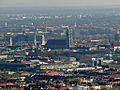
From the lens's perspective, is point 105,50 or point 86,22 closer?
point 105,50

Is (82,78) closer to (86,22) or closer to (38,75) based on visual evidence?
(38,75)

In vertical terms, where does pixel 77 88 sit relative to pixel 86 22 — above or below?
above

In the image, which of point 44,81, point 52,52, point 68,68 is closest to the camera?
point 44,81

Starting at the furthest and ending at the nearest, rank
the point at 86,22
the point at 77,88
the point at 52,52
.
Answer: the point at 86,22
the point at 52,52
the point at 77,88

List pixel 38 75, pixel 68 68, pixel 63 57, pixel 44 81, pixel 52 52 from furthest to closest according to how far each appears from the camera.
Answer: pixel 52 52, pixel 63 57, pixel 68 68, pixel 38 75, pixel 44 81

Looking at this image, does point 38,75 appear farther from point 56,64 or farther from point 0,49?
point 0,49

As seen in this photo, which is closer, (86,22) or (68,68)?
(68,68)

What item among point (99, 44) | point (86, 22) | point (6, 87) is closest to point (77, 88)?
point (6, 87)

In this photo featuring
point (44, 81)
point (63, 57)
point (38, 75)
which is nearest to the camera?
point (44, 81)

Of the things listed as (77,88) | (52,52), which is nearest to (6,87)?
(77,88)
